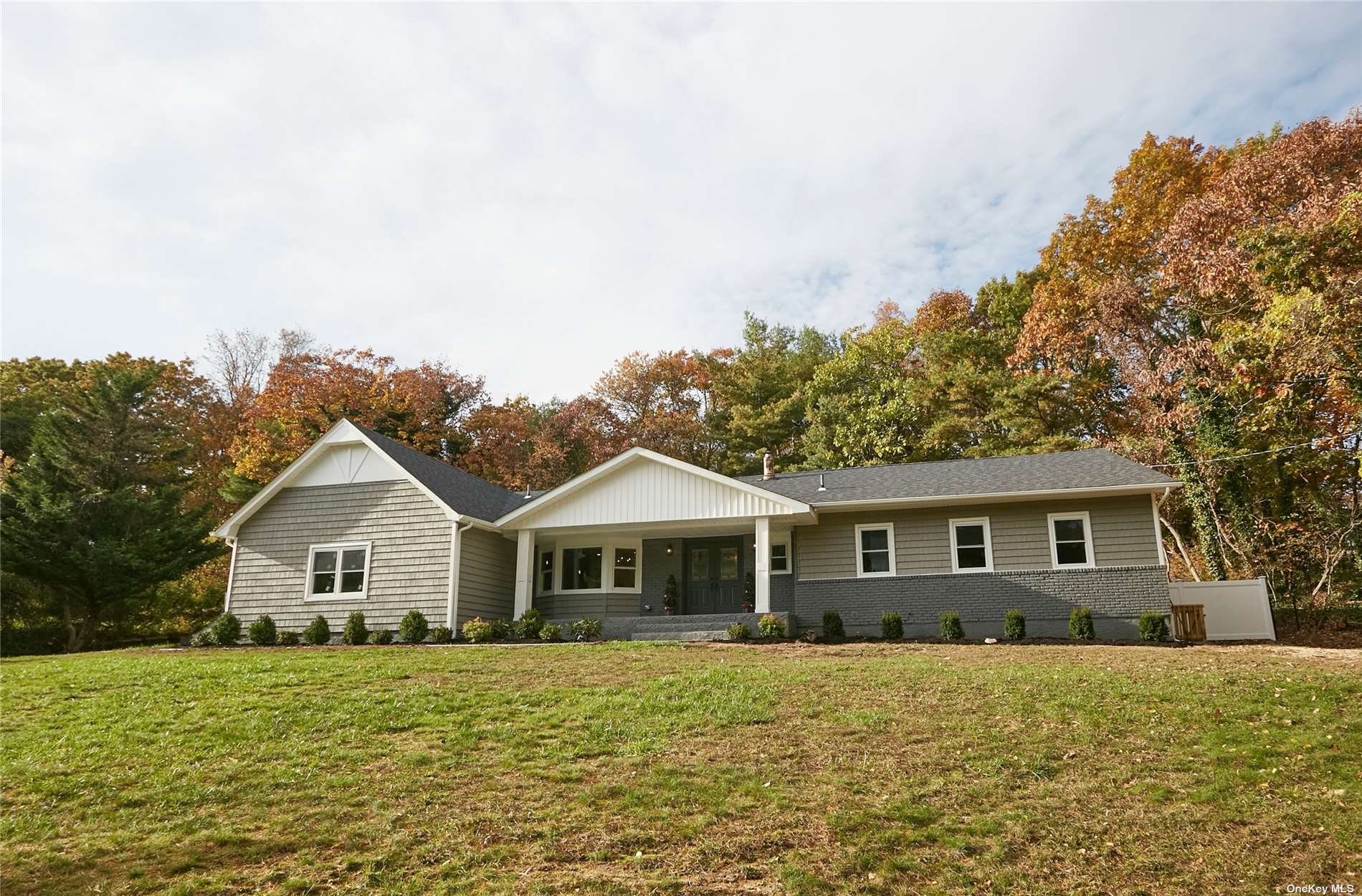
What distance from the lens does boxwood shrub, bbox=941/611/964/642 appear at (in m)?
17.9

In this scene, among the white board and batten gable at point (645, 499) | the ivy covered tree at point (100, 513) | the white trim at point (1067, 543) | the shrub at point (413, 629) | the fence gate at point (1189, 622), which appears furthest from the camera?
the ivy covered tree at point (100, 513)

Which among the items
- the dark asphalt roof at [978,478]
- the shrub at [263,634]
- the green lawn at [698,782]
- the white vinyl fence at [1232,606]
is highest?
the dark asphalt roof at [978,478]

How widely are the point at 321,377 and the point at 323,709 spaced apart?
29.0 meters

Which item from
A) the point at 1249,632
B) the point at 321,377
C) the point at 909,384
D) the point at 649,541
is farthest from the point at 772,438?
the point at 1249,632

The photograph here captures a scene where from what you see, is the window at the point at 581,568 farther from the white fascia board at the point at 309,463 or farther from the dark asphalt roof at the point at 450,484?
the white fascia board at the point at 309,463

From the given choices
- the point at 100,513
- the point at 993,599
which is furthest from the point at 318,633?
the point at 993,599

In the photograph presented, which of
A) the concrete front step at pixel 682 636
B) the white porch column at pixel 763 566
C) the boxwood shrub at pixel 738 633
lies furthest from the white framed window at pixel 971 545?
the concrete front step at pixel 682 636

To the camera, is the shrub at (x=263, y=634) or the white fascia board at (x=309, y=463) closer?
the shrub at (x=263, y=634)

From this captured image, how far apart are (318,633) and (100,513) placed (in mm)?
10298

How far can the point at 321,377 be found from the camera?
36.8 metres

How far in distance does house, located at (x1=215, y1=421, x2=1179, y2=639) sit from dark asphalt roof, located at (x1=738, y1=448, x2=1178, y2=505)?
0.21 ft

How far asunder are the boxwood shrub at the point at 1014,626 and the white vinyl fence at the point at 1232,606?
3254mm

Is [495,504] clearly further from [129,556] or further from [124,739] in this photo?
[124,739]

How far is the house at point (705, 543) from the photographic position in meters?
18.8
